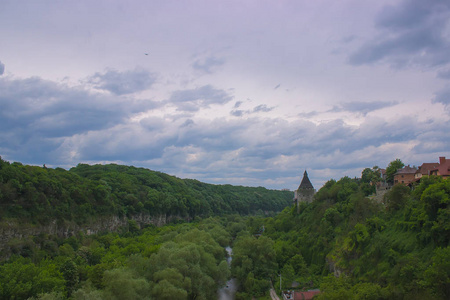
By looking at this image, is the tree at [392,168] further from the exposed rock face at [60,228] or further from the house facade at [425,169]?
the exposed rock face at [60,228]

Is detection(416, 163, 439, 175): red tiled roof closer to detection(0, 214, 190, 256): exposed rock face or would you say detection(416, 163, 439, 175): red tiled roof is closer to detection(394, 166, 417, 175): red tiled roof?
detection(394, 166, 417, 175): red tiled roof

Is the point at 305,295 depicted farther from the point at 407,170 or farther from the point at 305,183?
the point at 305,183

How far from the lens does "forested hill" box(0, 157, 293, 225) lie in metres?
53.6

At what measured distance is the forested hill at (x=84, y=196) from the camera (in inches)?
2111

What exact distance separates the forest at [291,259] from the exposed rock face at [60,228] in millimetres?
1325

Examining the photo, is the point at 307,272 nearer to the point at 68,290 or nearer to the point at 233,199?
the point at 68,290

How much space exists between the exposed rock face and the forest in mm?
1325

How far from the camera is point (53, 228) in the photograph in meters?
57.3

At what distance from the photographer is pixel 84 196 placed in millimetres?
70688

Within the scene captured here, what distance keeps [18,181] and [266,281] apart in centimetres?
4226

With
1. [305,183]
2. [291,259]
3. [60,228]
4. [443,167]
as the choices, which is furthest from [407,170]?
[60,228]

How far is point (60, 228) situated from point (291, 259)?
4047 cm

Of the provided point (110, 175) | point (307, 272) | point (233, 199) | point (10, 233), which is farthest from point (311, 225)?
point (233, 199)

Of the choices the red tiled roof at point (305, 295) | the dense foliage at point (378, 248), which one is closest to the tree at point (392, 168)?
the dense foliage at point (378, 248)
